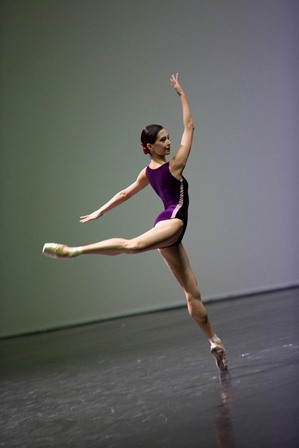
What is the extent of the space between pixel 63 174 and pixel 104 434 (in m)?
4.68

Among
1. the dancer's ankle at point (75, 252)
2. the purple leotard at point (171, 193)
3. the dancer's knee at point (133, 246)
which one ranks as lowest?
the dancer's knee at point (133, 246)

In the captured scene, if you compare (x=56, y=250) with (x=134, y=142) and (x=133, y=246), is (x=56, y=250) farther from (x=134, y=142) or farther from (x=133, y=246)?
(x=134, y=142)

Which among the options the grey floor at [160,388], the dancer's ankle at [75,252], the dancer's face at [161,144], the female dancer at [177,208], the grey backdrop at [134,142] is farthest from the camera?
the grey backdrop at [134,142]

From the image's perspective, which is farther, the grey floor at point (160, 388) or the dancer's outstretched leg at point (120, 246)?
the dancer's outstretched leg at point (120, 246)

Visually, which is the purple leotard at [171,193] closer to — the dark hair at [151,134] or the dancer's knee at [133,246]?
the dark hair at [151,134]

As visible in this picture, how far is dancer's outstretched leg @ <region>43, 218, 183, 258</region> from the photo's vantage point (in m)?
3.41

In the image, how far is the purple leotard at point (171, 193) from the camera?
12.1ft

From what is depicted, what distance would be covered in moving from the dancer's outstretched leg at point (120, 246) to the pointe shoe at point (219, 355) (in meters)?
0.57

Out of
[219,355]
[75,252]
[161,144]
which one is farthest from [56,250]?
[219,355]

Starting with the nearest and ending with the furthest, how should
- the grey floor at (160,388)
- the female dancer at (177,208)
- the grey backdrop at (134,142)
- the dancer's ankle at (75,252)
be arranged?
the grey floor at (160,388) → the dancer's ankle at (75,252) → the female dancer at (177,208) → the grey backdrop at (134,142)

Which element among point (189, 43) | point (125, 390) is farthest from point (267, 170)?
point (125, 390)

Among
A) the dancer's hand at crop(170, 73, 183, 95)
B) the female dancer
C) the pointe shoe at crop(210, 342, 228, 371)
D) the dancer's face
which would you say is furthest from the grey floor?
the dancer's hand at crop(170, 73, 183, 95)

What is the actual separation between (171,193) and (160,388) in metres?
0.97

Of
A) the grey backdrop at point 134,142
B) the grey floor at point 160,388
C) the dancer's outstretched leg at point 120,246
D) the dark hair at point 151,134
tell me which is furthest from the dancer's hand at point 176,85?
the grey backdrop at point 134,142
